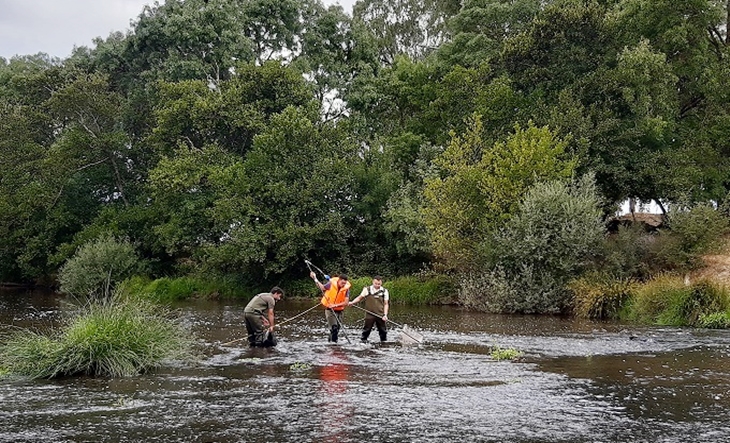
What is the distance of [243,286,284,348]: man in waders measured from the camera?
20297mm

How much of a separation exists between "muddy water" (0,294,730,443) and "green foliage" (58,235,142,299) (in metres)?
23.0

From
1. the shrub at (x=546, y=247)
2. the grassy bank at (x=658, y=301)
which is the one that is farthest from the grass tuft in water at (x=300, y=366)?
the shrub at (x=546, y=247)

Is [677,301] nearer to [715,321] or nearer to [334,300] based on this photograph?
[715,321]

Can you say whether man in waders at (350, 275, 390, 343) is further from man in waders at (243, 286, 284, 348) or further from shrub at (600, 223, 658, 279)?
shrub at (600, 223, 658, 279)

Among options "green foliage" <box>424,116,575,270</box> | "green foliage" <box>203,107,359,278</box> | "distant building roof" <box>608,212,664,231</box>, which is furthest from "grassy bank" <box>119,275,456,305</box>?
"distant building roof" <box>608,212,664,231</box>

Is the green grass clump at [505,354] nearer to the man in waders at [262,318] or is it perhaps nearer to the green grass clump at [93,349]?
the man in waders at [262,318]

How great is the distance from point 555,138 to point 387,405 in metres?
25.7

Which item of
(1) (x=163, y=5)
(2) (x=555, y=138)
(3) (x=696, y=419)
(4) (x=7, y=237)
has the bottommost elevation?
(3) (x=696, y=419)

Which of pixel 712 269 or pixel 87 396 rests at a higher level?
pixel 712 269

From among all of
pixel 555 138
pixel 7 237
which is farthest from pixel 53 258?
pixel 555 138

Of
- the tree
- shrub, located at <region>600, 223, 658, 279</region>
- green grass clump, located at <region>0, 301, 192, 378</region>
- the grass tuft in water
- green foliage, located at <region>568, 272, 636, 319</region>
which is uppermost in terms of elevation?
the tree

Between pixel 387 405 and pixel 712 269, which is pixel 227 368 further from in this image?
pixel 712 269

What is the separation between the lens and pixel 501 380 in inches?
623

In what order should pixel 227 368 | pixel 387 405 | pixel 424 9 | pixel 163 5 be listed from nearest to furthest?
1. pixel 387 405
2. pixel 227 368
3. pixel 163 5
4. pixel 424 9
